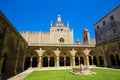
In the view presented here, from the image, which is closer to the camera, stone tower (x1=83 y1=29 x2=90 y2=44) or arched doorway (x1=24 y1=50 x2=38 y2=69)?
arched doorway (x1=24 y1=50 x2=38 y2=69)

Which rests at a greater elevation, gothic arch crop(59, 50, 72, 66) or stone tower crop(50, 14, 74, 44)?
stone tower crop(50, 14, 74, 44)

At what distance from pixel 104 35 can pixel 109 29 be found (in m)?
2.23

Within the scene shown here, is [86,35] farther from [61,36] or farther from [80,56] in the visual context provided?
[80,56]

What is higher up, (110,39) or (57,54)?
(110,39)

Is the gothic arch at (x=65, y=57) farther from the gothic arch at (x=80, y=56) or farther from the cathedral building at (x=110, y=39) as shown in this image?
the cathedral building at (x=110, y=39)

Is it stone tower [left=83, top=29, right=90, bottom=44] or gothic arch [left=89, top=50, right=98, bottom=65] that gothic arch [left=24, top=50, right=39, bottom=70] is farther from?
stone tower [left=83, top=29, right=90, bottom=44]

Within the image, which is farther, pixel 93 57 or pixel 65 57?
pixel 93 57

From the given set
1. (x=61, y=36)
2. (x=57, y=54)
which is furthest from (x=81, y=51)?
(x=61, y=36)

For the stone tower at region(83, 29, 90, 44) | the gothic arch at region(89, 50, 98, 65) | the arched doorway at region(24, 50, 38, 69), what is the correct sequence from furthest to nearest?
the stone tower at region(83, 29, 90, 44)
the gothic arch at region(89, 50, 98, 65)
the arched doorway at region(24, 50, 38, 69)

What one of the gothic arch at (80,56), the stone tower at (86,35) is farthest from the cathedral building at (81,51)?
the stone tower at (86,35)

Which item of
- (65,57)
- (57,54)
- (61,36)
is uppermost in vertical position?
(61,36)

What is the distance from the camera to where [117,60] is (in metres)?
19.8

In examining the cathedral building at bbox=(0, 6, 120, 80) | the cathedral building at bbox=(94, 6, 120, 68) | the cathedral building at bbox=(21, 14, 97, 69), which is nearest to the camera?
the cathedral building at bbox=(94, 6, 120, 68)

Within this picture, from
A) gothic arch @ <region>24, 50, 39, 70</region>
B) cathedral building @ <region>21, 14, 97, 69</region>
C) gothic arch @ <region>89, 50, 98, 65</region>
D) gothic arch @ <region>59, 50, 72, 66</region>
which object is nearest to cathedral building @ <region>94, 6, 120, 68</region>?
gothic arch @ <region>89, 50, 98, 65</region>
